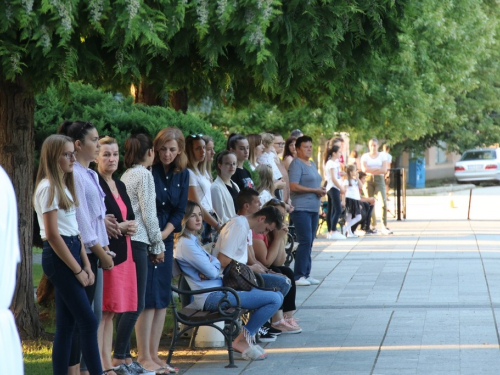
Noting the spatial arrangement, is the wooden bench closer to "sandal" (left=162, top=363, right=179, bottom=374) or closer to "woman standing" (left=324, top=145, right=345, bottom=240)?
"sandal" (left=162, top=363, right=179, bottom=374)

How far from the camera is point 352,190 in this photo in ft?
62.2

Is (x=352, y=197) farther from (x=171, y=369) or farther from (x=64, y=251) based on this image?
(x=64, y=251)

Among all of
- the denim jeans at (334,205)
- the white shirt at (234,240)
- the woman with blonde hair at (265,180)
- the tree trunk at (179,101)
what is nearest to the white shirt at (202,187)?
the white shirt at (234,240)

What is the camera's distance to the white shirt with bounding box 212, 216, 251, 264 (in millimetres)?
8047

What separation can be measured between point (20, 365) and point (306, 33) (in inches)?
180

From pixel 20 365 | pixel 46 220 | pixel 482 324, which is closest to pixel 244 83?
pixel 482 324

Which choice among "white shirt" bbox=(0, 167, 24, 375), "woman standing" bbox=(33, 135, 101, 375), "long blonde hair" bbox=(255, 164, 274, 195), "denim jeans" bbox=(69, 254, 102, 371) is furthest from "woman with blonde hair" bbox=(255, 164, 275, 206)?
"white shirt" bbox=(0, 167, 24, 375)

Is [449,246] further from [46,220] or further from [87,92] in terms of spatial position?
[46,220]

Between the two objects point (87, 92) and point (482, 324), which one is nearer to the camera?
point (482, 324)

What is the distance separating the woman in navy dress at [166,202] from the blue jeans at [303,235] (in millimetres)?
4705

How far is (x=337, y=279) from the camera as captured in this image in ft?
43.3

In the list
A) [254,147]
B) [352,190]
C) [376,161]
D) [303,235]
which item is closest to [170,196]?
[254,147]

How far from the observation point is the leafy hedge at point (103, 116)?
9703 mm

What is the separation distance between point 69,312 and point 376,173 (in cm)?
1430
